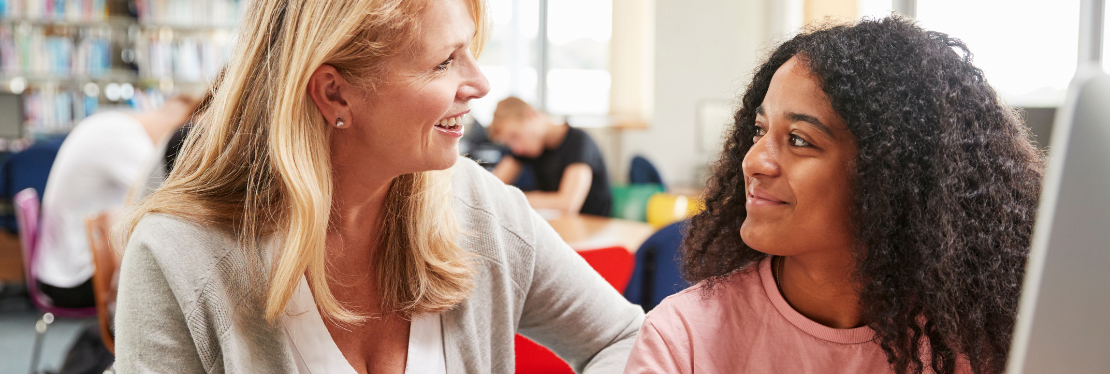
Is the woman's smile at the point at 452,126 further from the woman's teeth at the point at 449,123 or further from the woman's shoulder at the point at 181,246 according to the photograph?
the woman's shoulder at the point at 181,246

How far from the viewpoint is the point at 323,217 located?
39.8 inches

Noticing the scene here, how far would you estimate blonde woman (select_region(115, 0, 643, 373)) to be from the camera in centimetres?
96

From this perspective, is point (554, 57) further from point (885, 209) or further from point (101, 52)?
point (885, 209)

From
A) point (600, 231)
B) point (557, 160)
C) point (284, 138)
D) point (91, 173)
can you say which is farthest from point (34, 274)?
point (284, 138)

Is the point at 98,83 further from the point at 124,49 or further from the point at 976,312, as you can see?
the point at 976,312

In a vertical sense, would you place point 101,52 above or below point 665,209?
above

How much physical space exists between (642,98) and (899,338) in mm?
5159

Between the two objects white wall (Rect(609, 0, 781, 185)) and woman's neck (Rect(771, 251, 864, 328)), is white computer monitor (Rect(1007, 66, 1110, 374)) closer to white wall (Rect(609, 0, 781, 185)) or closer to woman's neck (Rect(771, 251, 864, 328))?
woman's neck (Rect(771, 251, 864, 328))

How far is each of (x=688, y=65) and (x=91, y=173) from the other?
412 centimetres

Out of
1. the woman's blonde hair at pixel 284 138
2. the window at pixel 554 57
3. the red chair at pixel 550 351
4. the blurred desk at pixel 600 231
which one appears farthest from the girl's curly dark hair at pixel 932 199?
the window at pixel 554 57

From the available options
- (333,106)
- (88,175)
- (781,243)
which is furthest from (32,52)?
(781,243)

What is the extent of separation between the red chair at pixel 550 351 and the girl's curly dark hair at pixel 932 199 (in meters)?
1.04

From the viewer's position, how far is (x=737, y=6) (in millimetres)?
5672

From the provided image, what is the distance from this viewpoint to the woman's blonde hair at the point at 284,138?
948 millimetres
